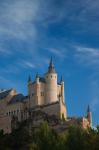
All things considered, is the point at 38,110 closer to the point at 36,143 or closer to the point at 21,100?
the point at 21,100

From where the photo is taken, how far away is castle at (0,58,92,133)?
133 meters

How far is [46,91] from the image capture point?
135000 mm

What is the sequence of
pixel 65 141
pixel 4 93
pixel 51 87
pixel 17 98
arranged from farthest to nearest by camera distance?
pixel 4 93 < pixel 17 98 < pixel 51 87 < pixel 65 141

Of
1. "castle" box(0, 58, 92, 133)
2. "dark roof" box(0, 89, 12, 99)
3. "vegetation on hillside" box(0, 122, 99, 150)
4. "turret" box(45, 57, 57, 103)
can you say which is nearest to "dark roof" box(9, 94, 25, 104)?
"castle" box(0, 58, 92, 133)

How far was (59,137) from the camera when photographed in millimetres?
112562

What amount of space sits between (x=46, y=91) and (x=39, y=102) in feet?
7.53

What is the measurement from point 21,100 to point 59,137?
2711 centimetres

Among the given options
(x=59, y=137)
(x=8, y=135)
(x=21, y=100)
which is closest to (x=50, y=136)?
(x=59, y=137)

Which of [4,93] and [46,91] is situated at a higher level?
[4,93]

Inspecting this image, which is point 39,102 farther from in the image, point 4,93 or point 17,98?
point 4,93

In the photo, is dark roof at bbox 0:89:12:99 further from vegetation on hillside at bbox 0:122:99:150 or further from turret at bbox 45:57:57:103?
vegetation on hillside at bbox 0:122:99:150

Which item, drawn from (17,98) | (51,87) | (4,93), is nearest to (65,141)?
(51,87)

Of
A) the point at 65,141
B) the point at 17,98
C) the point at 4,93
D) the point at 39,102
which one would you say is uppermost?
the point at 4,93

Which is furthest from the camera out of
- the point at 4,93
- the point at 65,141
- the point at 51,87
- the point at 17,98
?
the point at 4,93
